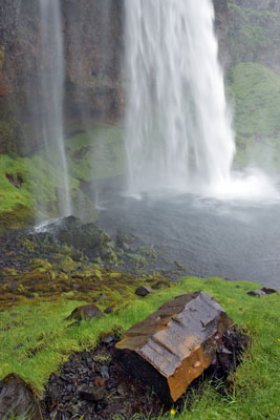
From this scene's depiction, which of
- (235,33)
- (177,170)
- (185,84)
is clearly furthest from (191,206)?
(235,33)

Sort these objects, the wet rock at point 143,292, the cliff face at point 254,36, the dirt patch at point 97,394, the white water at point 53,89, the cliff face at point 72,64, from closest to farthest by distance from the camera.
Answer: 1. the dirt patch at point 97,394
2. the wet rock at point 143,292
3. the cliff face at point 72,64
4. the white water at point 53,89
5. the cliff face at point 254,36

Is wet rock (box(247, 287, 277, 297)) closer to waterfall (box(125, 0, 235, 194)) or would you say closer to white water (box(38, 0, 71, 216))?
white water (box(38, 0, 71, 216))

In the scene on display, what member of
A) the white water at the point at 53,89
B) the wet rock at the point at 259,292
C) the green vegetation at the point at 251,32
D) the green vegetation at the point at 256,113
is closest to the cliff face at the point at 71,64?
the white water at the point at 53,89

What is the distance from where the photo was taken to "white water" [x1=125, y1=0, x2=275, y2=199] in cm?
4900

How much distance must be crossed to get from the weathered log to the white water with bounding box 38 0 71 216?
28.4 m

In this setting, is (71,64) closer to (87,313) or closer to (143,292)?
(143,292)

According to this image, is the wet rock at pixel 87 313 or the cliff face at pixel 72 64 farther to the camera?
the cliff face at pixel 72 64

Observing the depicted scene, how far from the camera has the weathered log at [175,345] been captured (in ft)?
20.4

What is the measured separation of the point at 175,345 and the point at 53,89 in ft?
137

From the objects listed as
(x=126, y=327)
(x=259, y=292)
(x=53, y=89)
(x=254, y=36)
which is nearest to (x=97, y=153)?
(x=53, y=89)

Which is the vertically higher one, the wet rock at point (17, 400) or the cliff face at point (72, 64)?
the cliff face at point (72, 64)

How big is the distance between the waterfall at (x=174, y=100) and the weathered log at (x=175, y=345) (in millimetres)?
39785

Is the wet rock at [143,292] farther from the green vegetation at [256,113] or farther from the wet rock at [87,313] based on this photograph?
the green vegetation at [256,113]

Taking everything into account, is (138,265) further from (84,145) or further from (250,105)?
(250,105)
